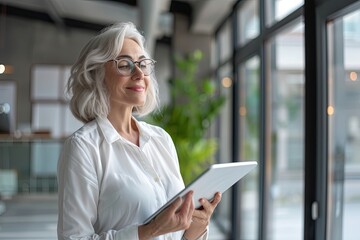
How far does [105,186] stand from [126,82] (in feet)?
1.03

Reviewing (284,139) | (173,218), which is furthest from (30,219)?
(173,218)

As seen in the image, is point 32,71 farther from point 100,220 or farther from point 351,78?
point 100,220

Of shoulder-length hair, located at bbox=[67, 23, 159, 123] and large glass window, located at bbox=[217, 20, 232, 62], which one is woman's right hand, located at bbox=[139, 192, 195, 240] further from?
large glass window, located at bbox=[217, 20, 232, 62]

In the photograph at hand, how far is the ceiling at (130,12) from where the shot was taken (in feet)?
22.5

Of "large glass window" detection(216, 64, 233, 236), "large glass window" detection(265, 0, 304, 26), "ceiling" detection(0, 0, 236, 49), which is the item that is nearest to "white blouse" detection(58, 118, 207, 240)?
"large glass window" detection(265, 0, 304, 26)

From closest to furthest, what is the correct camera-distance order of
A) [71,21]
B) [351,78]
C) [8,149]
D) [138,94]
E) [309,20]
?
[138,94]
[351,78]
[309,20]
[8,149]
[71,21]

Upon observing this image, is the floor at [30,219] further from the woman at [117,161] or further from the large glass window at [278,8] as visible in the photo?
the woman at [117,161]

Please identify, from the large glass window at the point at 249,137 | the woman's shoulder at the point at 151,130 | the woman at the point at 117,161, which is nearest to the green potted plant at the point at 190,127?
the large glass window at the point at 249,137

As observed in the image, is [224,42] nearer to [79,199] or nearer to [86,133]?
[86,133]

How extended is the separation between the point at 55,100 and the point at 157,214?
37.8 ft

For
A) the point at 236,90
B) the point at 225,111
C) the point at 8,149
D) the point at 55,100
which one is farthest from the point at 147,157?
the point at 55,100

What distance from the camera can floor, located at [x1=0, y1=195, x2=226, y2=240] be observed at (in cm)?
668

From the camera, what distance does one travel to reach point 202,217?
56.2 inches

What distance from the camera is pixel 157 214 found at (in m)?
1.30
